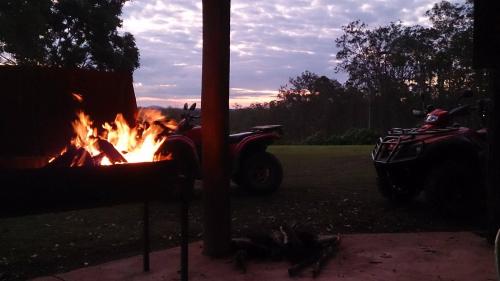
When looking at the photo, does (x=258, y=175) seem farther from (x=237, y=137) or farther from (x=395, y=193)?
(x=395, y=193)

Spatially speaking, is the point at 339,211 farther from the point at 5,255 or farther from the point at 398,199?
the point at 5,255

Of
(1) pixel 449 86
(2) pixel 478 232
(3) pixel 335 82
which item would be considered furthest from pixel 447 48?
(2) pixel 478 232

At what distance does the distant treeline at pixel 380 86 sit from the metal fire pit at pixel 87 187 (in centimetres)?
1982

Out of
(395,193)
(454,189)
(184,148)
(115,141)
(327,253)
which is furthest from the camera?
(184,148)

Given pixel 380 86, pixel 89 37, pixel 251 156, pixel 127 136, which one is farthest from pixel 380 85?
pixel 127 136

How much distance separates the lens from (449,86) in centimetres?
2530

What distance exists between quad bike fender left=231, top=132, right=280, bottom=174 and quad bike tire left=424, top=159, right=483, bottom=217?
107 inches

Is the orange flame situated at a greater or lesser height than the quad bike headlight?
greater

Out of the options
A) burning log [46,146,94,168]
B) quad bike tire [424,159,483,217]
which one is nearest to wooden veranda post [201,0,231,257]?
burning log [46,146,94,168]

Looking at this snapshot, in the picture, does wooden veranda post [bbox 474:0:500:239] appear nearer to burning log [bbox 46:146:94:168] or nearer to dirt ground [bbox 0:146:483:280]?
dirt ground [bbox 0:146:483:280]

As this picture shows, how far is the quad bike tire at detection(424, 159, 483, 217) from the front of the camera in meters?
5.97

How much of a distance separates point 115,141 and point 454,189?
3.96 metres

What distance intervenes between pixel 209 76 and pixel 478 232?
3153mm

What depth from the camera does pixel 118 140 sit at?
4.15 meters
